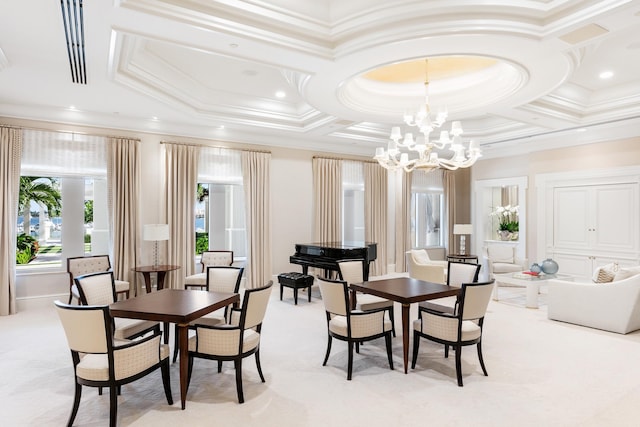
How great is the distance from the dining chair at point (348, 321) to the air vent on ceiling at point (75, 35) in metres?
3.17

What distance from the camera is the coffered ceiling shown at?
3340 millimetres

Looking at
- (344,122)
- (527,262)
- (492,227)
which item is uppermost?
(344,122)

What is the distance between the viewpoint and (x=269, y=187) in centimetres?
797

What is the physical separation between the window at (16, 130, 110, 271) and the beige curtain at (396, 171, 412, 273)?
257 inches

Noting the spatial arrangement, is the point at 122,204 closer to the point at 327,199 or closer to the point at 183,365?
the point at 327,199

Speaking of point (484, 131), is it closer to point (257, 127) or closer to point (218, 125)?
point (257, 127)

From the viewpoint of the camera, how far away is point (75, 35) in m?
3.64

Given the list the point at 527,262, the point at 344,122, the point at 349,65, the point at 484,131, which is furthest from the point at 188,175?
the point at 527,262

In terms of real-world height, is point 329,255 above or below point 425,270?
above

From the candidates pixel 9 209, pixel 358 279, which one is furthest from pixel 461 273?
pixel 9 209

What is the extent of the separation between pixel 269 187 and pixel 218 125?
162 cm

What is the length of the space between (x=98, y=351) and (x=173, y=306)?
0.73 m

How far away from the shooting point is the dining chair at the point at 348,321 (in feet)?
12.3

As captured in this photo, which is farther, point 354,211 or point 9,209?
point 354,211
